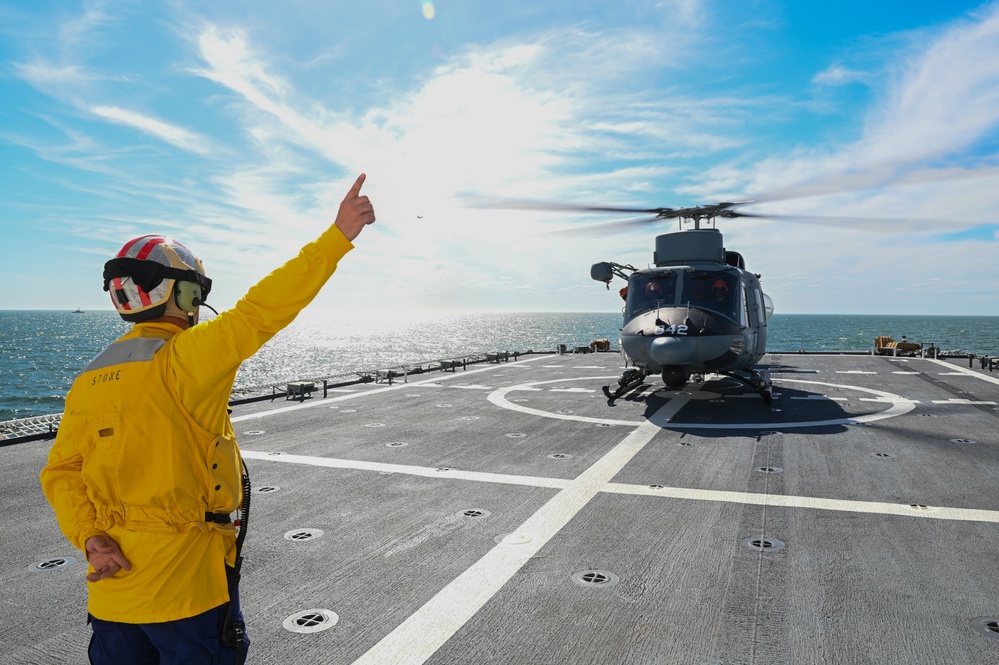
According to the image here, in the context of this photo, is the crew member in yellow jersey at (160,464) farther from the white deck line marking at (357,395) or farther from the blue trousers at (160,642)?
the white deck line marking at (357,395)

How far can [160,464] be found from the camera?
7.49ft

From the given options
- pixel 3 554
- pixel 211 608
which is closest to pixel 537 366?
pixel 3 554

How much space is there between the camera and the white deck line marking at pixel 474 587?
3.84m

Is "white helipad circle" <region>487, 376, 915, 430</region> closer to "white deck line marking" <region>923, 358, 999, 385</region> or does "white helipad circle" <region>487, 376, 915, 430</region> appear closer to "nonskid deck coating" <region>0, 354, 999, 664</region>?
"nonskid deck coating" <region>0, 354, 999, 664</region>

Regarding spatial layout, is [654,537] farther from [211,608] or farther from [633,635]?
[211,608]

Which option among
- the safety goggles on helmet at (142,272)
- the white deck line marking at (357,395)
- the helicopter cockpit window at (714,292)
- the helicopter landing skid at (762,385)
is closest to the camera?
the safety goggles on helmet at (142,272)

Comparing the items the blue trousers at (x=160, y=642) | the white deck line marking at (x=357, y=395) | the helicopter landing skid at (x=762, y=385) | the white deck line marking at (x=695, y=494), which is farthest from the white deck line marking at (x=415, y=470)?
the helicopter landing skid at (x=762, y=385)

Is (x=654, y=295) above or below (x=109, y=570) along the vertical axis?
above

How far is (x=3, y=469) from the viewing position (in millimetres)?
8133

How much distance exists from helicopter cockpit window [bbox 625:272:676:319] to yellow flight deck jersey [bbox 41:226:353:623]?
1225 centimetres

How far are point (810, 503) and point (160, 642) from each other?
6.71m

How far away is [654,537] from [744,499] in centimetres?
181

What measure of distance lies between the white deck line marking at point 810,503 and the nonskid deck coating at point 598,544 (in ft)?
0.12

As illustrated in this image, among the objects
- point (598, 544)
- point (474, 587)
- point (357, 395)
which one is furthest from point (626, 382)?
point (474, 587)
